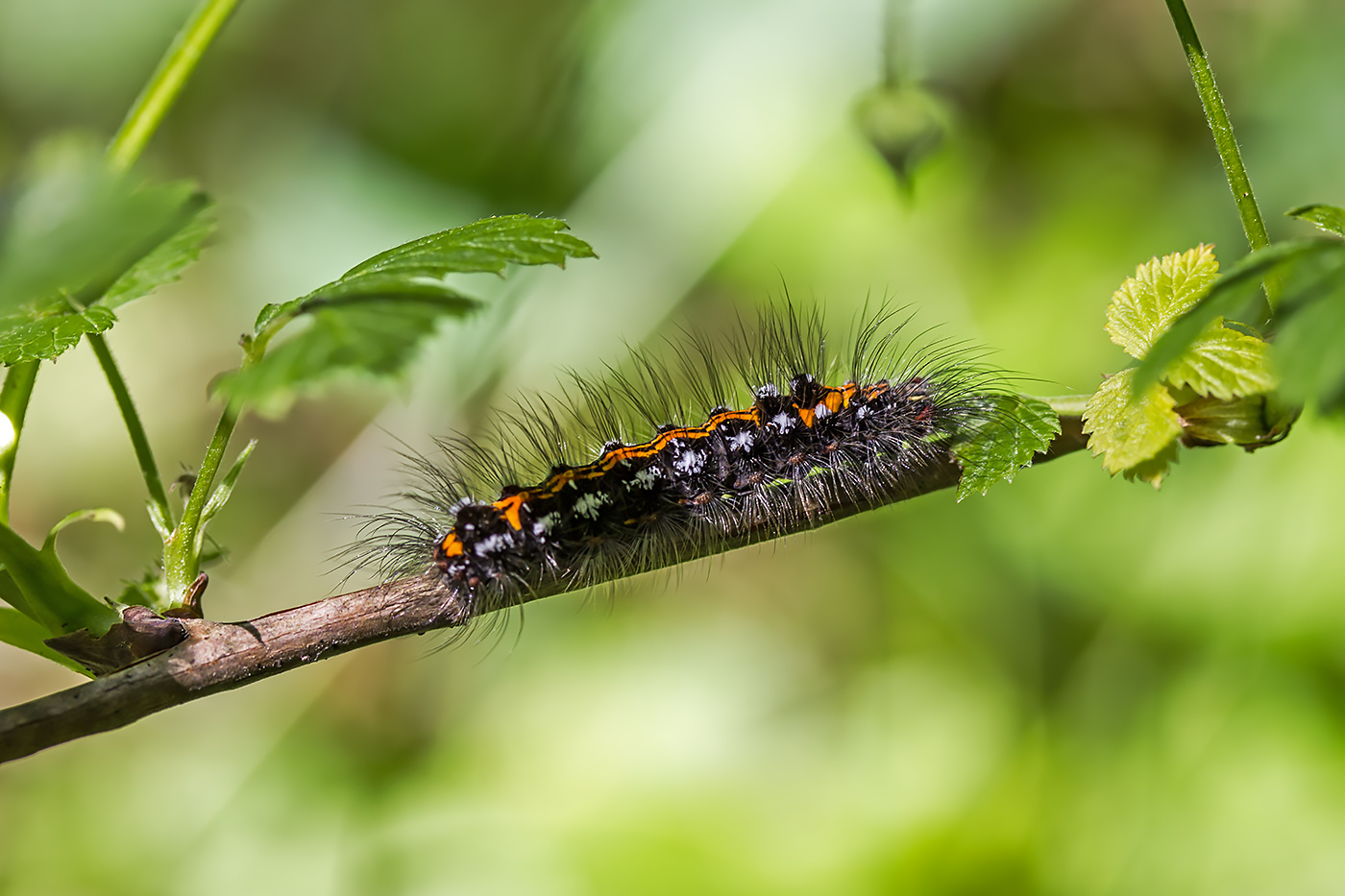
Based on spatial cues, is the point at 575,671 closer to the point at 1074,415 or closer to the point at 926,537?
the point at 926,537

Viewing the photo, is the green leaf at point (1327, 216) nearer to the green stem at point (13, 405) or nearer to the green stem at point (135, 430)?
the green stem at point (135, 430)

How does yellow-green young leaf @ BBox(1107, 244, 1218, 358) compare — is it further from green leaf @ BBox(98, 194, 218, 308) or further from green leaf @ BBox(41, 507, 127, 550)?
green leaf @ BBox(41, 507, 127, 550)

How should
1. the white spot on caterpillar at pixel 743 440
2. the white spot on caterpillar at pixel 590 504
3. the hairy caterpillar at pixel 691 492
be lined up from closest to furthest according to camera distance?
the hairy caterpillar at pixel 691 492 → the white spot on caterpillar at pixel 590 504 → the white spot on caterpillar at pixel 743 440

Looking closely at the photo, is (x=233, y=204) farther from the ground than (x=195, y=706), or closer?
farther from the ground

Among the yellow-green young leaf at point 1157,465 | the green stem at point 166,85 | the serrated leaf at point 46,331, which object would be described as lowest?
the yellow-green young leaf at point 1157,465

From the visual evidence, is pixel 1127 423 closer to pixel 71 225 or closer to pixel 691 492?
pixel 691 492

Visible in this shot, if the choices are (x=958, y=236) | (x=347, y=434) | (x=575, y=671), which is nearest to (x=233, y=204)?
(x=347, y=434)

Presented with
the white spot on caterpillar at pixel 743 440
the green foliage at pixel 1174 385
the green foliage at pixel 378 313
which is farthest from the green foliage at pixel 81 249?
the green foliage at pixel 1174 385
